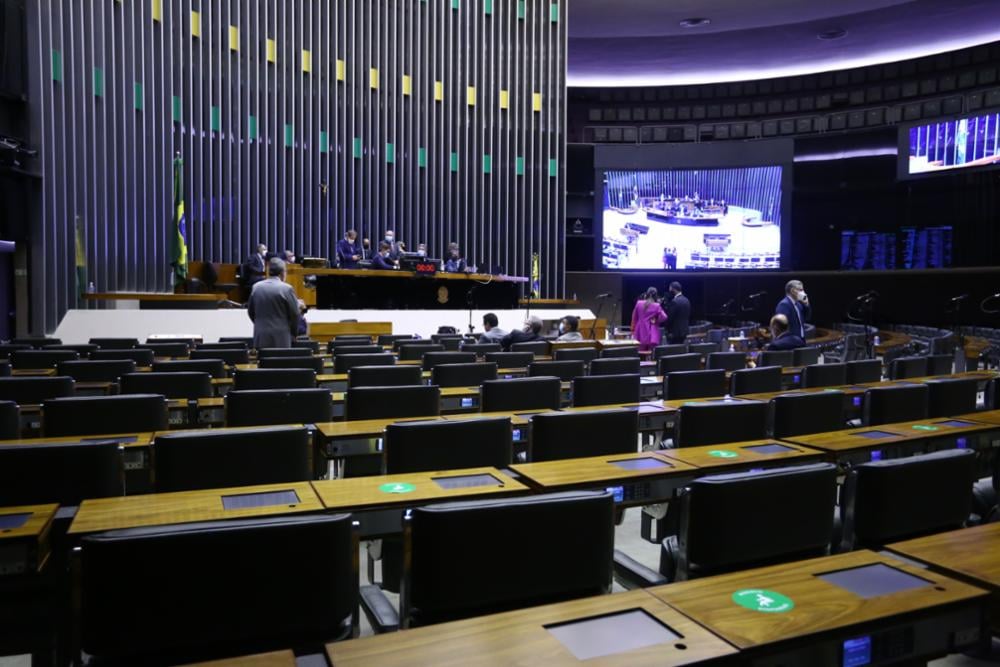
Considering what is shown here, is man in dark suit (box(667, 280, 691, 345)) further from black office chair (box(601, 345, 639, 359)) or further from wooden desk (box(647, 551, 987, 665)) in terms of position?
→ wooden desk (box(647, 551, 987, 665))

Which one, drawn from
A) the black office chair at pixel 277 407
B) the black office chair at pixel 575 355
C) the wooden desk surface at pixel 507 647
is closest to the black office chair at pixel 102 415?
the black office chair at pixel 277 407

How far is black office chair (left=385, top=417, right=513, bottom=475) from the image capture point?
9.05ft

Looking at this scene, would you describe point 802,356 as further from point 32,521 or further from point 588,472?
point 32,521

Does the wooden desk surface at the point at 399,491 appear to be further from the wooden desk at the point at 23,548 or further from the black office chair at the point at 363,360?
the black office chair at the point at 363,360

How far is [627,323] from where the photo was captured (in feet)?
62.5

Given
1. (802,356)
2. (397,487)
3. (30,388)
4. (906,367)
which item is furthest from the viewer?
(802,356)

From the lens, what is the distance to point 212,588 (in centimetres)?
152

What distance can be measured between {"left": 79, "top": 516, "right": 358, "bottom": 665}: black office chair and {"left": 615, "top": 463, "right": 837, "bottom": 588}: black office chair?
89 cm

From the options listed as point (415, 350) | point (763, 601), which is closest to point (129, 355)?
point (415, 350)

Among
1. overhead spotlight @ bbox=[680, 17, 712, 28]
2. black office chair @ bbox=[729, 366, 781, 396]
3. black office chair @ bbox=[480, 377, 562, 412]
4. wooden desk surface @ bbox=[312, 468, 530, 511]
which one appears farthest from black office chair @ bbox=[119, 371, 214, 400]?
overhead spotlight @ bbox=[680, 17, 712, 28]

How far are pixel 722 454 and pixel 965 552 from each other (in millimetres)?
1066

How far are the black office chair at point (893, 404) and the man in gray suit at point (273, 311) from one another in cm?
450

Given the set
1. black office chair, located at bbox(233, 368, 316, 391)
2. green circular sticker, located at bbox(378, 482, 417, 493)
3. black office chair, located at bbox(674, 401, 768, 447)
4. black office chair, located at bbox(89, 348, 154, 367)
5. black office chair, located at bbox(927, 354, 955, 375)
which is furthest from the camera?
black office chair, located at bbox(89, 348, 154, 367)

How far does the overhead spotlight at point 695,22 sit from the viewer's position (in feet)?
53.7
